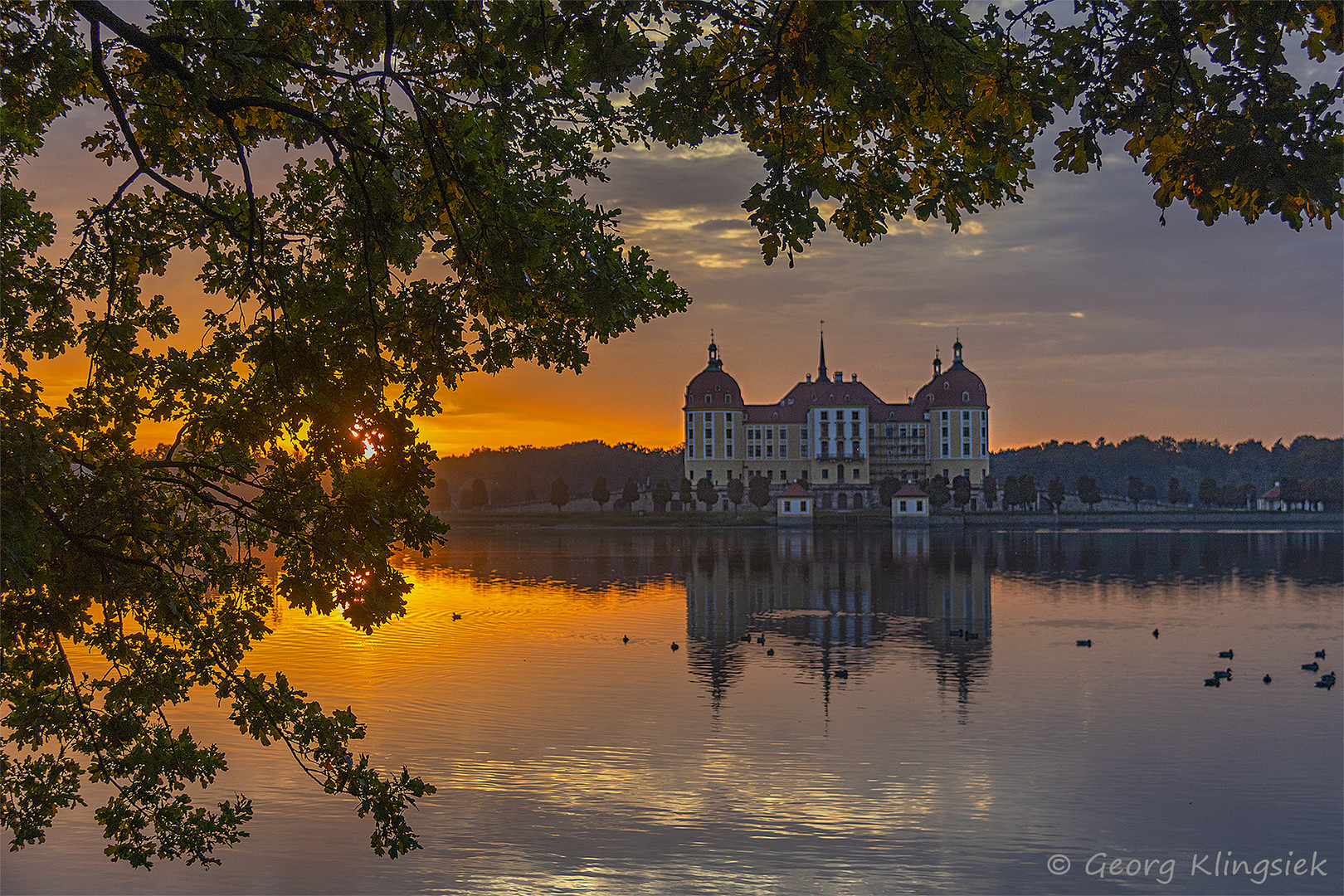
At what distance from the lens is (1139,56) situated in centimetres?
447

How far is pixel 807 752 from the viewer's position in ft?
55.2

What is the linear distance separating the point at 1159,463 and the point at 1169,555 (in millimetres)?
85103

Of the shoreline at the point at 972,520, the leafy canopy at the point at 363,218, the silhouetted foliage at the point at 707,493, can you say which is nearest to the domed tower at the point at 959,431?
the shoreline at the point at 972,520

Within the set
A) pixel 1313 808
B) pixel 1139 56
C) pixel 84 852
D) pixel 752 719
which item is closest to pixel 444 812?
pixel 84 852

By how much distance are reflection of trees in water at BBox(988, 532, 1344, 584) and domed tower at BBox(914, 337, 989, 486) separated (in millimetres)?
13071

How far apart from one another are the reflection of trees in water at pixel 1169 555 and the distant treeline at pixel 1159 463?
49324 millimetres

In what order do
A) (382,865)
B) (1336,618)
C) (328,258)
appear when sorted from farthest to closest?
(1336,618) < (382,865) < (328,258)

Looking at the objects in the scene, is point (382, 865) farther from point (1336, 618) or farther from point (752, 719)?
point (1336, 618)

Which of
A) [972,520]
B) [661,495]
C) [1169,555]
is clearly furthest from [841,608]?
[661,495]

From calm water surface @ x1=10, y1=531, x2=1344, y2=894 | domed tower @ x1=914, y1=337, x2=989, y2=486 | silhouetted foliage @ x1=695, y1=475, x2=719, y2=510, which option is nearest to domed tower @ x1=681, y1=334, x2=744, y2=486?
silhouetted foliage @ x1=695, y1=475, x2=719, y2=510

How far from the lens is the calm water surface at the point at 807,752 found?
39.8ft

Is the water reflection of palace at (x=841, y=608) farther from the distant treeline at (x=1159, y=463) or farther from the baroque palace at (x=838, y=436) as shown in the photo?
the distant treeline at (x=1159, y=463)

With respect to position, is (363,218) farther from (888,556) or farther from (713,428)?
(713,428)

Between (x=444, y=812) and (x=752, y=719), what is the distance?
680 centimetres
